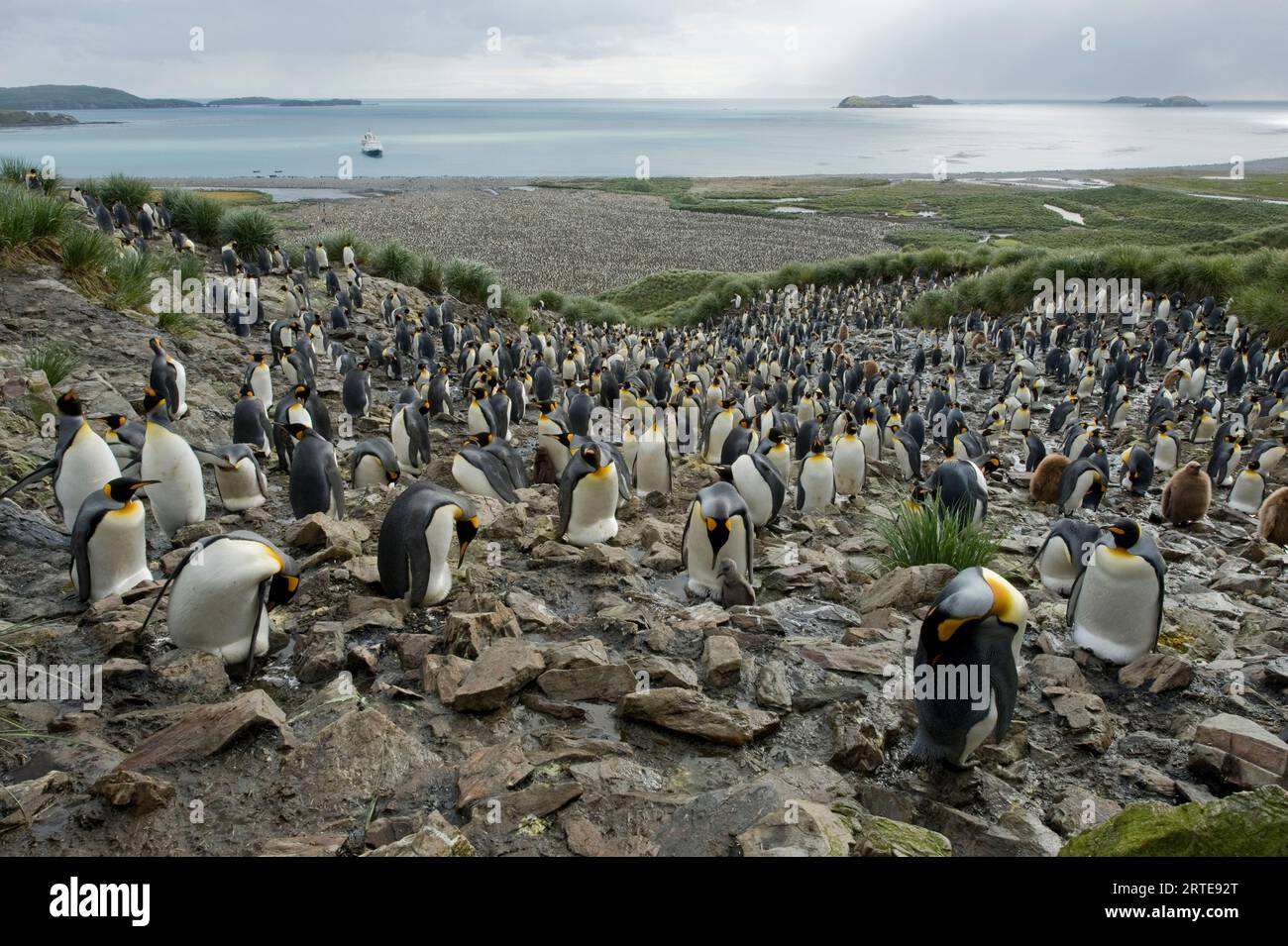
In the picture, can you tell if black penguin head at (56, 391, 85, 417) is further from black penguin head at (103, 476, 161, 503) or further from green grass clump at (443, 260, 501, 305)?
green grass clump at (443, 260, 501, 305)

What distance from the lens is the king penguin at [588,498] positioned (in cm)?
666

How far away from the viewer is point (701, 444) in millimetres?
12477

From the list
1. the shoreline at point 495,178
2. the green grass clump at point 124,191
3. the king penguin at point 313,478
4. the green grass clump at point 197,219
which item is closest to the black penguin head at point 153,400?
the king penguin at point 313,478

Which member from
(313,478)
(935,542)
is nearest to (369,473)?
(313,478)

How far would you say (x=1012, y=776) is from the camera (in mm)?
3818

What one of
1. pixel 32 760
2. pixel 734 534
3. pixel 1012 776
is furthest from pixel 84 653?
pixel 1012 776

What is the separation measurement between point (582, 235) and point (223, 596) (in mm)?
53430

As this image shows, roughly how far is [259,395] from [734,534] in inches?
305

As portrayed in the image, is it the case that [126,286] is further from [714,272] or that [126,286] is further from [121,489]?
[714,272]

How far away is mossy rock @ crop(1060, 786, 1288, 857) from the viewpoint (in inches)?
97.0

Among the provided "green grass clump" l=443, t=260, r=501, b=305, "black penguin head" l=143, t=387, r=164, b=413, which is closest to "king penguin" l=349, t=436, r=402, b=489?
"black penguin head" l=143, t=387, r=164, b=413

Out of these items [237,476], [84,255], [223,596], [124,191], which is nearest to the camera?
[223,596]

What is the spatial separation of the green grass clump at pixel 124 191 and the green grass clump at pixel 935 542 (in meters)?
22.2

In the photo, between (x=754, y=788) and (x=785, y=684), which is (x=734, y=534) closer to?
(x=785, y=684)
